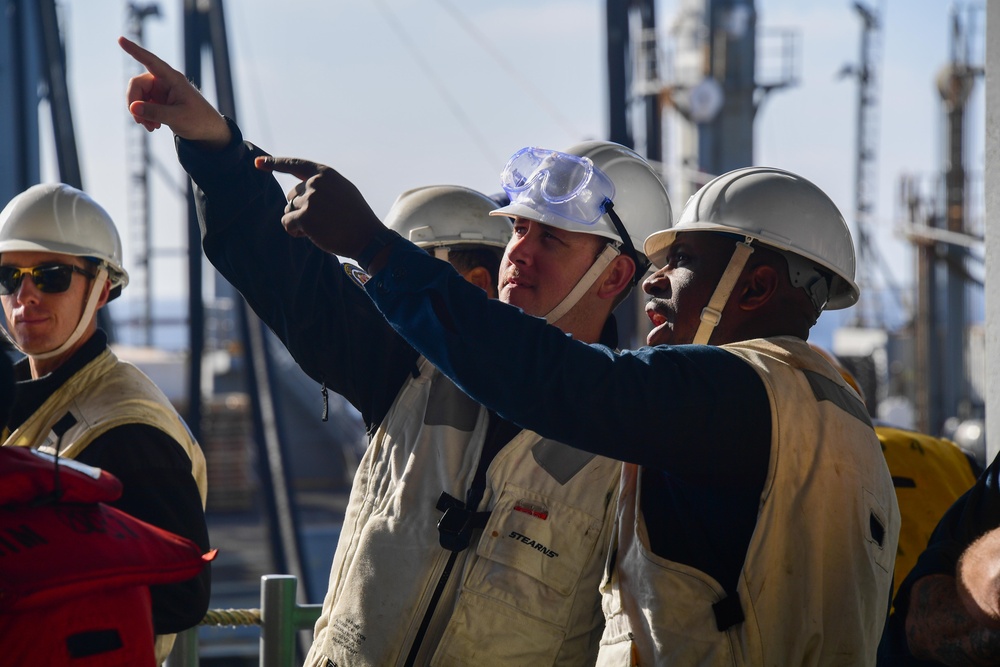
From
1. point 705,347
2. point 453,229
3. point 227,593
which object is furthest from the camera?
point 227,593

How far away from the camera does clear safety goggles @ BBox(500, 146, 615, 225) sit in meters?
2.82

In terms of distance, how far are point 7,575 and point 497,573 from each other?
3.45ft

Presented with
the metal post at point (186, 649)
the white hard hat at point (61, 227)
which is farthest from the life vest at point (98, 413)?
the metal post at point (186, 649)

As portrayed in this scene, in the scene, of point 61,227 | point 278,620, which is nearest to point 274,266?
point 61,227

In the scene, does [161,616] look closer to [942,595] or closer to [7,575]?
[7,575]

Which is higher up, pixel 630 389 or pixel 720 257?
pixel 720 257

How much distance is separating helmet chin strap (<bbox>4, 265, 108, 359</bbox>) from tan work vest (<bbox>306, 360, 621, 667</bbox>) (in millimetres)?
1253

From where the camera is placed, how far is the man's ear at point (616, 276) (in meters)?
2.95

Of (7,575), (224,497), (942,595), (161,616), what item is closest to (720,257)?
(942,595)

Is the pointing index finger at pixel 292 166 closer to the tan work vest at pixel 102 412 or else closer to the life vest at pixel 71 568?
the life vest at pixel 71 568

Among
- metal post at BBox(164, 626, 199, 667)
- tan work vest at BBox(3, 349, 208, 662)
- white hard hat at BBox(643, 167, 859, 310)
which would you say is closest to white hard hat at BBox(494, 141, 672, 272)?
white hard hat at BBox(643, 167, 859, 310)

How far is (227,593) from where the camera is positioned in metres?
17.8

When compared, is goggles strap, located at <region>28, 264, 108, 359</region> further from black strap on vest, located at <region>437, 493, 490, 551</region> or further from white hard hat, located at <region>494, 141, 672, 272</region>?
black strap on vest, located at <region>437, 493, 490, 551</region>

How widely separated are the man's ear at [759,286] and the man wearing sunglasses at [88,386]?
150cm
